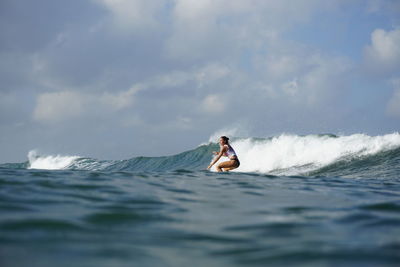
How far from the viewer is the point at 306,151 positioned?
740 inches

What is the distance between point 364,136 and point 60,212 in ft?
56.0

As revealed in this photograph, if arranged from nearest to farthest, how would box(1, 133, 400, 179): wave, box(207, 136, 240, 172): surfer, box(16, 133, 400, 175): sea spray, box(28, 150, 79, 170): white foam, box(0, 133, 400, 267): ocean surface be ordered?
1. box(0, 133, 400, 267): ocean surface
2. box(207, 136, 240, 172): surfer
3. box(1, 133, 400, 179): wave
4. box(16, 133, 400, 175): sea spray
5. box(28, 150, 79, 170): white foam

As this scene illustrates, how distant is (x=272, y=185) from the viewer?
670 centimetres

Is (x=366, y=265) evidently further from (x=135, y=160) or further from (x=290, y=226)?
(x=135, y=160)

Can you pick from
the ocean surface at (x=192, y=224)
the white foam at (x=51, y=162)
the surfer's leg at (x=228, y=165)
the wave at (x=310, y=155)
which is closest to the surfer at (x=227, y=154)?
the surfer's leg at (x=228, y=165)

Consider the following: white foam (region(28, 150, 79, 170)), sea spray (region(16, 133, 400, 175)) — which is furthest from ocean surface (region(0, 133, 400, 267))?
white foam (region(28, 150, 79, 170))

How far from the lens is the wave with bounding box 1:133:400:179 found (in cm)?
1469

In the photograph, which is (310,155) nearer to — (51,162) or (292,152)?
(292,152)

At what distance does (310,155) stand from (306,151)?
46 cm

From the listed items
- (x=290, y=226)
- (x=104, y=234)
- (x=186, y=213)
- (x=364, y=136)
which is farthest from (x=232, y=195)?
(x=364, y=136)

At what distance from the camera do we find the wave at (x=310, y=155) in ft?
48.2

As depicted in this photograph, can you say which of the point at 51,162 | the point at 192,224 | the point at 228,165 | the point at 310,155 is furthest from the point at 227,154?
the point at 51,162

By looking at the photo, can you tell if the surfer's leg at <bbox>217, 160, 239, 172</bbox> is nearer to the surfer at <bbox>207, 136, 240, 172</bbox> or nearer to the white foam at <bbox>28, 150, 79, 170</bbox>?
the surfer at <bbox>207, 136, 240, 172</bbox>

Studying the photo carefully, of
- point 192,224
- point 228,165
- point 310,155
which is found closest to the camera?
point 192,224
